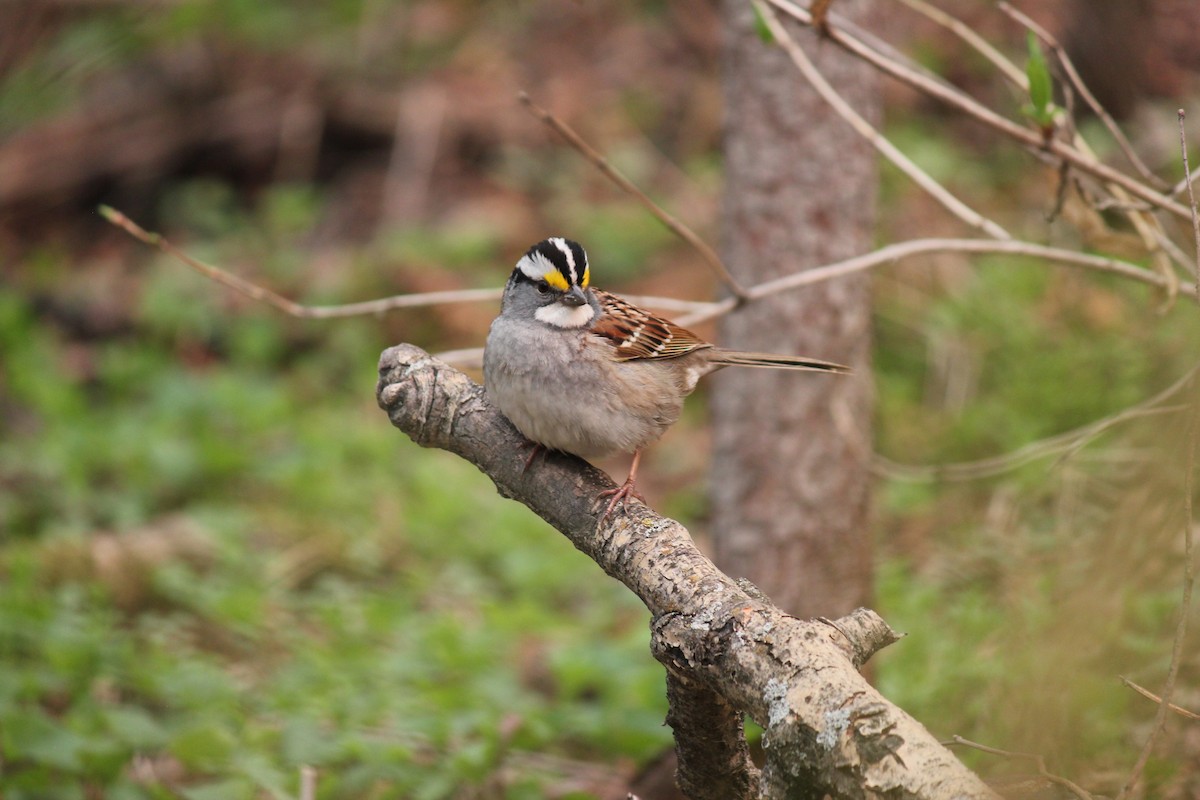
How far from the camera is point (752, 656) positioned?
236 centimetres

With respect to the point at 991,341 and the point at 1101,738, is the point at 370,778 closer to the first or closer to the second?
the point at 1101,738

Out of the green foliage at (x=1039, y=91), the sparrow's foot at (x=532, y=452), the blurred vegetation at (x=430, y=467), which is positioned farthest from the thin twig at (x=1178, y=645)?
the sparrow's foot at (x=532, y=452)

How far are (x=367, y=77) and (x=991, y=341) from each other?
703 cm

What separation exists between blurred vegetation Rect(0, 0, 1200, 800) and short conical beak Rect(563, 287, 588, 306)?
5.10 ft

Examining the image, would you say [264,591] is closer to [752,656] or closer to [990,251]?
[990,251]

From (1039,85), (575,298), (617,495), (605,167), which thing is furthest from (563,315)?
(1039,85)

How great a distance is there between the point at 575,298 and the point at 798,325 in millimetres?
1587

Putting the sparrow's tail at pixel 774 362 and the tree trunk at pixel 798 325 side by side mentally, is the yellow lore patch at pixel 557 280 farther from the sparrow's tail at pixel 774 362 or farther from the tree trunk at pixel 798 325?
the tree trunk at pixel 798 325

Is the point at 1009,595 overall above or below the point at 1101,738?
above

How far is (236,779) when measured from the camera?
4.12 metres

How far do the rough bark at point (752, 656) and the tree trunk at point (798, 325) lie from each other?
1942 mm

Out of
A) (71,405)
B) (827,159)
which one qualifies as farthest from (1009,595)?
(71,405)

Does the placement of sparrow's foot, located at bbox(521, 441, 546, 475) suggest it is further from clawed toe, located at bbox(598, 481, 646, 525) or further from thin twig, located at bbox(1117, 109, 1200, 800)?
thin twig, located at bbox(1117, 109, 1200, 800)

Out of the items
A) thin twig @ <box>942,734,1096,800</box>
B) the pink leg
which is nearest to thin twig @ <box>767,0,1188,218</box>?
the pink leg
